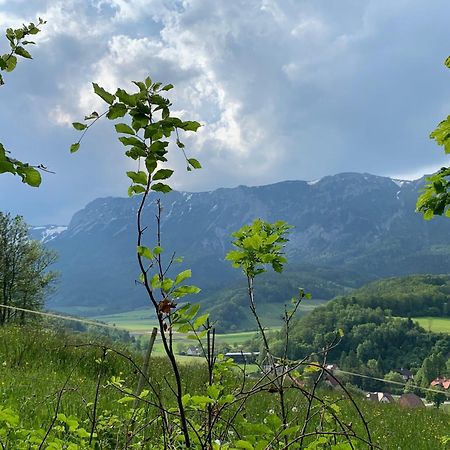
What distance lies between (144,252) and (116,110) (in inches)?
21.1

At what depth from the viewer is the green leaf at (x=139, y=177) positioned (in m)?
1.80


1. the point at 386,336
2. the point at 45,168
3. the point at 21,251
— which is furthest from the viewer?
the point at 386,336

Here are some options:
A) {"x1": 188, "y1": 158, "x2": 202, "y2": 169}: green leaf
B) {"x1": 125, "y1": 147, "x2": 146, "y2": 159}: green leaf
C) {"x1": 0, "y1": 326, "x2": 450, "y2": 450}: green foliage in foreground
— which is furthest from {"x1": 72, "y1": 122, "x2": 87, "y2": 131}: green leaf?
{"x1": 0, "y1": 326, "x2": 450, "y2": 450}: green foliage in foreground

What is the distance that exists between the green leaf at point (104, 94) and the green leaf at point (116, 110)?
19mm

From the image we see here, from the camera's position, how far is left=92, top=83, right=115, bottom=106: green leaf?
65.6 inches

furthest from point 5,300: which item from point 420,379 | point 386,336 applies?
point 386,336

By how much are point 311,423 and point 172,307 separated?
6.09 metres

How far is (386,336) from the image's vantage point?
166625 millimetres

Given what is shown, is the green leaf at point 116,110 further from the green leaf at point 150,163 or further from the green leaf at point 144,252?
the green leaf at point 144,252

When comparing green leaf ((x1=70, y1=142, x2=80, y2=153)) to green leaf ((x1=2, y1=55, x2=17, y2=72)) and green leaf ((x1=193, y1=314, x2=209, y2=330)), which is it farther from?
green leaf ((x1=2, y1=55, x2=17, y2=72))

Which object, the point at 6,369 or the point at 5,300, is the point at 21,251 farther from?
the point at 6,369

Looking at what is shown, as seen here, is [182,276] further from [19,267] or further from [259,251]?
[19,267]

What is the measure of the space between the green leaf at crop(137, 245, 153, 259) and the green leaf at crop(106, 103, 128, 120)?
1.61 ft

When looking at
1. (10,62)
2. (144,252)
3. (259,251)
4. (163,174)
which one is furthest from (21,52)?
(259,251)
